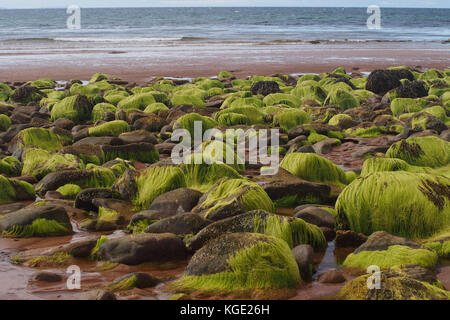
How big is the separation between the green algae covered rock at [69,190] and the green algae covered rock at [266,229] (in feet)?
6.26

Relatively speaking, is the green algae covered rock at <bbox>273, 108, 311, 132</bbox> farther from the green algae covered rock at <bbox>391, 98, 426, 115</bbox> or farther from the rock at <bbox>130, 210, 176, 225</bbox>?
the rock at <bbox>130, 210, 176, 225</bbox>

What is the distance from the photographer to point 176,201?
461cm

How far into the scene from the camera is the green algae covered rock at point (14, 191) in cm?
523

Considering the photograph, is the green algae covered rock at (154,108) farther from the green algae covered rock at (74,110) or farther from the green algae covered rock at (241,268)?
the green algae covered rock at (241,268)

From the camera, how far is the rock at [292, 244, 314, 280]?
334 centimetres

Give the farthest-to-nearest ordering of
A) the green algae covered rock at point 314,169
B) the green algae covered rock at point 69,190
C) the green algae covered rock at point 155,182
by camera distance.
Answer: the green algae covered rock at point 314,169 → the green algae covered rock at point 69,190 → the green algae covered rock at point 155,182

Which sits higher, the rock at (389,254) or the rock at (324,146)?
the rock at (324,146)

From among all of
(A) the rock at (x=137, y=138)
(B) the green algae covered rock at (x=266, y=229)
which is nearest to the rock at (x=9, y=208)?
(B) the green algae covered rock at (x=266, y=229)

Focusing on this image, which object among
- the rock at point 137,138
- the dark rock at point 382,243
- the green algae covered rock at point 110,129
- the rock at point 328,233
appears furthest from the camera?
the green algae covered rock at point 110,129

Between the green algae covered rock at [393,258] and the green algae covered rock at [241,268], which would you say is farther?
the green algae covered rock at [393,258]

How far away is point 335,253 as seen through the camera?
3.79m

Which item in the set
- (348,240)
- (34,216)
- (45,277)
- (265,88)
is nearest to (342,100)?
(265,88)

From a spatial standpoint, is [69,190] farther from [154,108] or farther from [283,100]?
[283,100]
